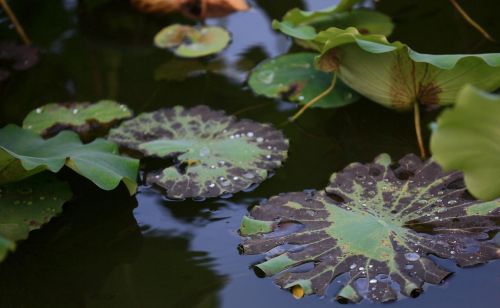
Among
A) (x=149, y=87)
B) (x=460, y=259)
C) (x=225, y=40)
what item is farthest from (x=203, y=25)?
(x=460, y=259)

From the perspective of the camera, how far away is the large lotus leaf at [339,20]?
1923 mm

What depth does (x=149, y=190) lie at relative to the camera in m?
1.64

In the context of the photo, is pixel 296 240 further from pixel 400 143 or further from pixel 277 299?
pixel 400 143

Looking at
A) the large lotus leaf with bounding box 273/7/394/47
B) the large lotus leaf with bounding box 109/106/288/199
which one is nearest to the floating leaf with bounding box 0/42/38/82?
the large lotus leaf with bounding box 109/106/288/199

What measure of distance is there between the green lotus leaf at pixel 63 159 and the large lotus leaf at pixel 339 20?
1.81ft

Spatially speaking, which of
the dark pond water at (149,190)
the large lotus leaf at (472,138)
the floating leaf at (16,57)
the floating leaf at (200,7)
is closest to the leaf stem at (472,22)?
the dark pond water at (149,190)

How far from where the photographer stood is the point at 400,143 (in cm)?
174

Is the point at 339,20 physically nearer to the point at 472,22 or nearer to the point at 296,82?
the point at 296,82

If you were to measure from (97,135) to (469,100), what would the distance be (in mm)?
1081

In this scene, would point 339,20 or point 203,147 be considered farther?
point 339,20

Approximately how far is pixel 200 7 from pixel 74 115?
75 centimetres

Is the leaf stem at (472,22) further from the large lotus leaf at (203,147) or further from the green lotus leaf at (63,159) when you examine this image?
the green lotus leaf at (63,159)

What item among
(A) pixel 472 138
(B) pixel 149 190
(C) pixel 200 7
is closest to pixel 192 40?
(C) pixel 200 7

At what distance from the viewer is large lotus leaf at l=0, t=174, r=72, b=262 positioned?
145 cm
